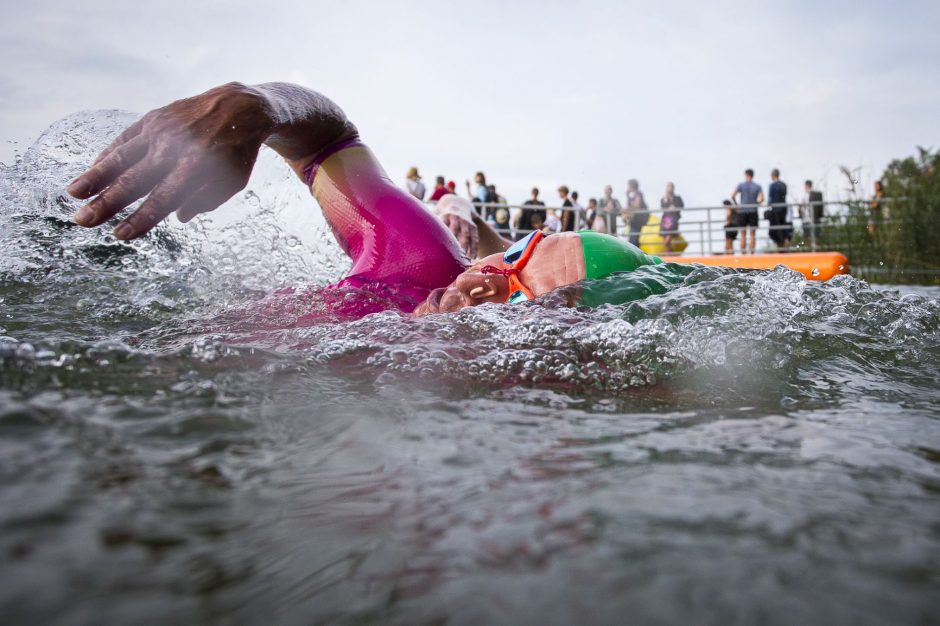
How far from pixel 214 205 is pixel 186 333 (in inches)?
15.5

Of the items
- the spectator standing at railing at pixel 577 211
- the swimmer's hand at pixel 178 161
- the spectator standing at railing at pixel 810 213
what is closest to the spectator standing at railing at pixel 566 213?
the spectator standing at railing at pixel 577 211

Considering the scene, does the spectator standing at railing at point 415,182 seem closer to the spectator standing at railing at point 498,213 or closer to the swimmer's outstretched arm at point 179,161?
the spectator standing at railing at point 498,213

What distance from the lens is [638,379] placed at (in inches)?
59.0

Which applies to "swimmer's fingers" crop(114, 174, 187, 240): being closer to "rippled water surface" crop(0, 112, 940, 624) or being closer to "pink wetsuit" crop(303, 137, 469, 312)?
"rippled water surface" crop(0, 112, 940, 624)

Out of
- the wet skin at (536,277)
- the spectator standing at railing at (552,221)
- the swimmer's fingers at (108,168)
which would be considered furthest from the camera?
the spectator standing at railing at (552,221)

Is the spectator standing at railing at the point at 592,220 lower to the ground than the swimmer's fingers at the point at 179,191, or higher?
higher

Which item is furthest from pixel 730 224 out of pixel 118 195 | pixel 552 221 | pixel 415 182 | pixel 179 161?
pixel 118 195

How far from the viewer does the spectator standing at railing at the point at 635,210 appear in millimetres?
12898

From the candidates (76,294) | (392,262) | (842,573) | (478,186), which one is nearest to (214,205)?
(392,262)

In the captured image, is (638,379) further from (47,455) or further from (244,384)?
(47,455)

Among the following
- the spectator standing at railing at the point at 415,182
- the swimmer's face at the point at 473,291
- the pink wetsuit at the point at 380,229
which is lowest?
the swimmer's face at the point at 473,291

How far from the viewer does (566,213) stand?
12.3m

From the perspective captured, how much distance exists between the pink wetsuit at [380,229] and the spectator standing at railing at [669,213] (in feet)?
32.7

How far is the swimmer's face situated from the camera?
2.36m
